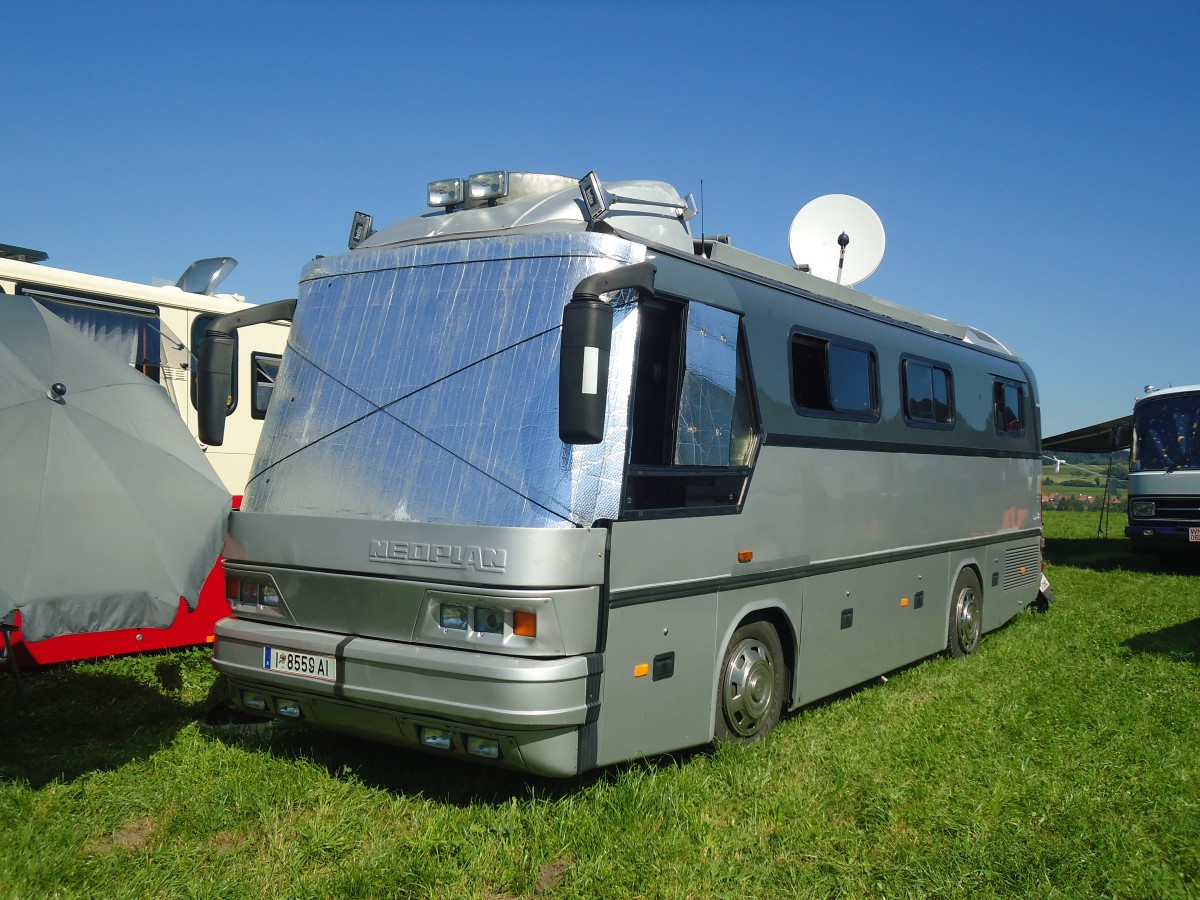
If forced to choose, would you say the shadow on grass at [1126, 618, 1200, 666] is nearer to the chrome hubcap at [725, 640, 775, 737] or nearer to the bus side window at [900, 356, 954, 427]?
the bus side window at [900, 356, 954, 427]

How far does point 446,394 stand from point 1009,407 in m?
7.65

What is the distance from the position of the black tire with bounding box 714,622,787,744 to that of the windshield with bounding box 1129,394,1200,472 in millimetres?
13267

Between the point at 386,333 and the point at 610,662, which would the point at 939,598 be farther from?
the point at 386,333

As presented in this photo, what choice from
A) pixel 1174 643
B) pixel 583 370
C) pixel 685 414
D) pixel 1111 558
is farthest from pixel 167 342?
pixel 1111 558

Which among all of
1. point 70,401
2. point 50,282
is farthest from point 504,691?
point 50,282

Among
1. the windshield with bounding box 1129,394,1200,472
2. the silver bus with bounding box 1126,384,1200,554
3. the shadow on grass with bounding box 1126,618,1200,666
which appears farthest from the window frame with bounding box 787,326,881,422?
the windshield with bounding box 1129,394,1200,472

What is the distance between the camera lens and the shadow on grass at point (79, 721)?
5840 mm

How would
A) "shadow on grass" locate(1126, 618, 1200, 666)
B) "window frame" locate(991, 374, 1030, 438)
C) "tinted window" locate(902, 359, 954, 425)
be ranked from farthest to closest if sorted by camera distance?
"window frame" locate(991, 374, 1030, 438) → "shadow on grass" locate(1126, 618, 1200, 666) → "tinted window" locate(902, 359, 954, 425)

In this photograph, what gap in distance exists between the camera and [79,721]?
6703 millimetres

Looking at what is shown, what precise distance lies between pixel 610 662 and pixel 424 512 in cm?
114

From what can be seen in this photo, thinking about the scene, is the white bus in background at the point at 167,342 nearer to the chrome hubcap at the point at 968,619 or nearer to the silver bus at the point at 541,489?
the silver bus at the point at 541,489

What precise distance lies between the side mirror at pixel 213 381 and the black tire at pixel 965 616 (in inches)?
256

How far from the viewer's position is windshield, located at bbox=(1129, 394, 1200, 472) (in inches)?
671

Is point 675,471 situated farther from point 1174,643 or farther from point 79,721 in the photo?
point 1174,643
